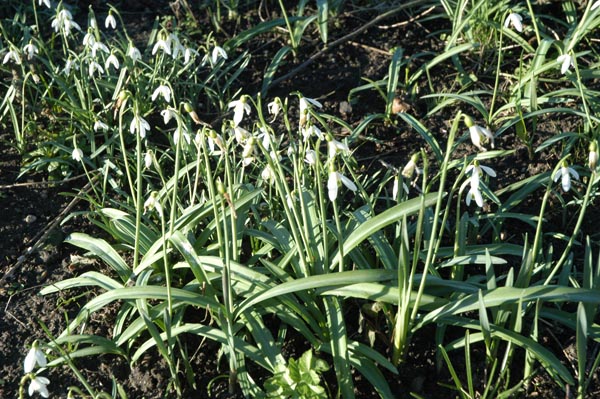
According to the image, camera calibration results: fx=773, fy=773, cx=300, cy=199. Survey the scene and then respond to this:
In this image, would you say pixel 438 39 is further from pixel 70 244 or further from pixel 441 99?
pixel 70 244

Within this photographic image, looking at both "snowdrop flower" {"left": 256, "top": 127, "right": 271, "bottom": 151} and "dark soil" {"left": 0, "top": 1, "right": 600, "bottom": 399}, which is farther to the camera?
"dark soil" {"left": 0, "top": 1, "right": 600, "bottom": 399}

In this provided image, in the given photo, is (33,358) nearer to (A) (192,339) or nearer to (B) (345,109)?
(A) (192,339)

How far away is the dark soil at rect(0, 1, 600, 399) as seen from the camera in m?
2.75

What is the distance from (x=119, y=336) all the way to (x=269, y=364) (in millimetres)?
594

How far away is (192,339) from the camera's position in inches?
114

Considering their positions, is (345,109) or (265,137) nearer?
(265,137)

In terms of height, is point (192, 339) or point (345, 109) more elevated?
point (345, 109)

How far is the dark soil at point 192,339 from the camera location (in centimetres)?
275

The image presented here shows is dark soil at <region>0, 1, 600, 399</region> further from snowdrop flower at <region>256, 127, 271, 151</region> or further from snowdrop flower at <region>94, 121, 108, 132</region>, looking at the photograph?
snowdrop flower at <region>256, 127, 271, 151</region>

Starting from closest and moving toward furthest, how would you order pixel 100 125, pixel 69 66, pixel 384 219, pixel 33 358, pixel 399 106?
pixel 33 358 < pixel 384 219 < pixel 100 125 < pixel 69 66 < pixel 399 106

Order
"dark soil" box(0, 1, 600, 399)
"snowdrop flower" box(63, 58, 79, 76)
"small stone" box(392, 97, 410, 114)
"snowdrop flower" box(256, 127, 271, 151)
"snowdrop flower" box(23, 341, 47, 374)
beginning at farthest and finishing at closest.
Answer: "small stone" box(392, 97, 410, 114) < "snowdrop flower" box(63, 58, 79, 76) < "dark soil" box(0, 1, 600, 399) < "snowdrop flower" box(256, 127, 271, 151) < "snowdrop flower" box(23, 341, 47, 374)

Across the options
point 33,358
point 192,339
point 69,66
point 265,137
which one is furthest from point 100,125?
point 33,358

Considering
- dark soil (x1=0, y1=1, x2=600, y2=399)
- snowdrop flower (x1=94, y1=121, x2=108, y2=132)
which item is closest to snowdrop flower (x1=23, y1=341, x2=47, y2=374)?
dark soil (x1=0, y1=1, x2=600, y2=399)

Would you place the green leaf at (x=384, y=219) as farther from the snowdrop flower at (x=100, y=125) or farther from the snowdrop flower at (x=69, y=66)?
the snowdrop flower at (x=69, y=66)
